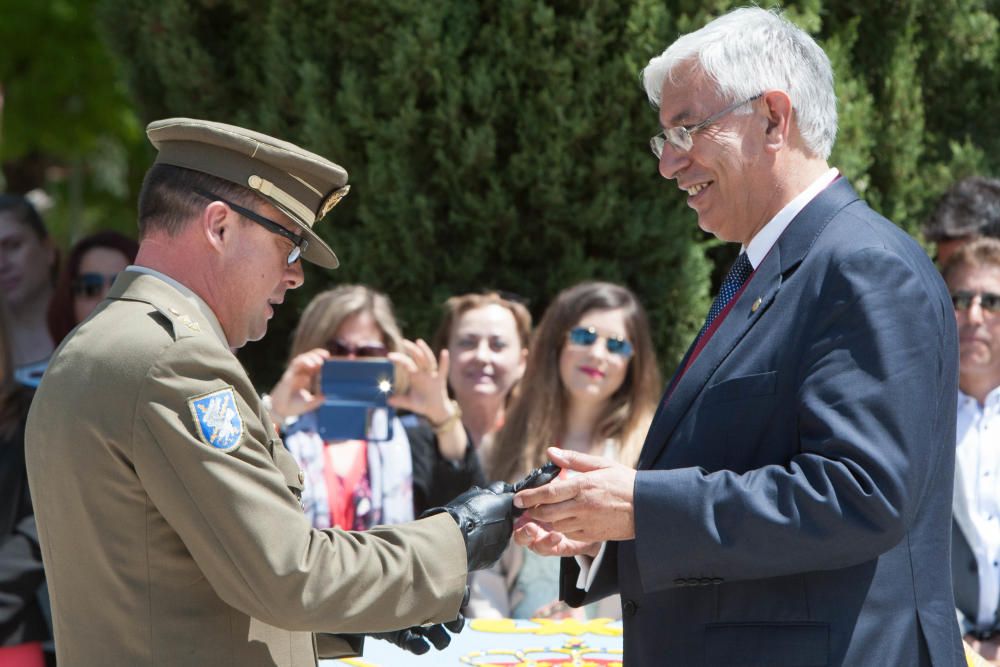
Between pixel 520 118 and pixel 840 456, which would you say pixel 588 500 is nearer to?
pixel 840 456

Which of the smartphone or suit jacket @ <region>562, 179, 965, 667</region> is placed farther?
the smartphone

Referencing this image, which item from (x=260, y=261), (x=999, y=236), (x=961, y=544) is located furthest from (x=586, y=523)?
(x=999, y=236)

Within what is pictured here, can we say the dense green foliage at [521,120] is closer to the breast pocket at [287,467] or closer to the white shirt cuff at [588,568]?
the white shirt cuff at [588,568]

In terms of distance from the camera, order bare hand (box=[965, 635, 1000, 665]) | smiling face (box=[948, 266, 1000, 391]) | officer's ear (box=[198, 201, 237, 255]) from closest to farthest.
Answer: officer's ear (box=[198, 201, 237, 255])
bare hand (box=[965, 635, 1000, 665])
smiling face (box=[948, 266, 1000, 391])

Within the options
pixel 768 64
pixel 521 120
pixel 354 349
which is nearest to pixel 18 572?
pixel 354 349

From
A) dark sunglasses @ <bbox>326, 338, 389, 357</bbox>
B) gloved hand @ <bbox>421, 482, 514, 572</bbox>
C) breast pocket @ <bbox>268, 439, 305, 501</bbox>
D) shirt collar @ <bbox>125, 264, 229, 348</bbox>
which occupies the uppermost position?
shirt collar @ <bbox>125, 264, 229, 348</bbox>

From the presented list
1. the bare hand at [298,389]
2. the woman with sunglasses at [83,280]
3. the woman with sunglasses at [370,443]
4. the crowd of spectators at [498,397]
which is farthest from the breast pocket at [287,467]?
the woman with sunglasses at [83,280]

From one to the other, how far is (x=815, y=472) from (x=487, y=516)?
0.75 meters

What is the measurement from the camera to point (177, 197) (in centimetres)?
226

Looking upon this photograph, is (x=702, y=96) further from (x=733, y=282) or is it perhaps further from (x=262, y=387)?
(x=262, y=387)

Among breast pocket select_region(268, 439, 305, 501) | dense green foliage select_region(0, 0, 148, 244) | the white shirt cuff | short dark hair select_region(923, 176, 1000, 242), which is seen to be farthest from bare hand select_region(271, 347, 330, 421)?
dense green foliage select_region(0, 0, 148, 244)

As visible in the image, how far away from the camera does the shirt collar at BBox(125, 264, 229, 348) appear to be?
2.23 m

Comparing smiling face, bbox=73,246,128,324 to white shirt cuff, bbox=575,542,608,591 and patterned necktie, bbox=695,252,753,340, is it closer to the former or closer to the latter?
white shirt cuff, bbox=575,542,608,591

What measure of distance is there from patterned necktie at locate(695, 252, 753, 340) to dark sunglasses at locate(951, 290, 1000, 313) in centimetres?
206
